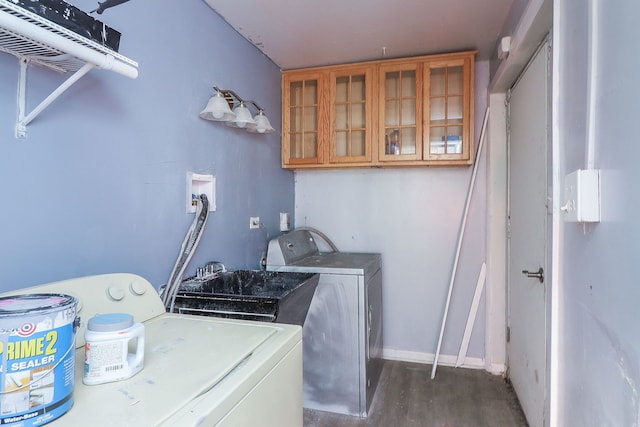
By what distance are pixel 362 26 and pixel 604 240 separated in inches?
72.6

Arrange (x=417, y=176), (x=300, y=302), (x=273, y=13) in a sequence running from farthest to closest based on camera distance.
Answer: (x=417, y=176)
(x=273, y=13)
(x=300, y=302)

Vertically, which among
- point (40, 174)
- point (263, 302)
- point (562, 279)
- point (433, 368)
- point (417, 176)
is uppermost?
point (417, 176)

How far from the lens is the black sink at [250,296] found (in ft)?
4.78

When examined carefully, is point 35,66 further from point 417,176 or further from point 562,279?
point 417,176

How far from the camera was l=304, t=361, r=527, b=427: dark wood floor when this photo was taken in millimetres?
2137

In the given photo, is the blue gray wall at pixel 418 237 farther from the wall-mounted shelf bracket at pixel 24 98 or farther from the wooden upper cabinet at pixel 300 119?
the wall-mounted shelf bracket at pixel 24 98

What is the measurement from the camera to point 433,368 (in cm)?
268

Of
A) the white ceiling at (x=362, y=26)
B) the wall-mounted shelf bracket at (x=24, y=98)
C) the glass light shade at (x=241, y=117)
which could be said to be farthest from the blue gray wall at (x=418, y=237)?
the wall-mounted shelf bracket at (x=24, y=98)

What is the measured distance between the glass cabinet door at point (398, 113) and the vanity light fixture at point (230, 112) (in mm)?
969

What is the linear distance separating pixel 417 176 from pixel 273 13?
1.60 metres

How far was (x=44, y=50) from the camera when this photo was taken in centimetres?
96

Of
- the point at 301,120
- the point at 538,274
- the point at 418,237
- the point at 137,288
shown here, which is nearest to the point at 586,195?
the point at 538,274

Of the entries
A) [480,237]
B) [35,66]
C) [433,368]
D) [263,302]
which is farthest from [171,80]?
[433,368]

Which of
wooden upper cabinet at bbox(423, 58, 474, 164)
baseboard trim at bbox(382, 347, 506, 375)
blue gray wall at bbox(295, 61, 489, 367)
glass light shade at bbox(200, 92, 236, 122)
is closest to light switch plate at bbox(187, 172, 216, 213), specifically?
glass light shade at bbox(200, 92, 236, 122)
